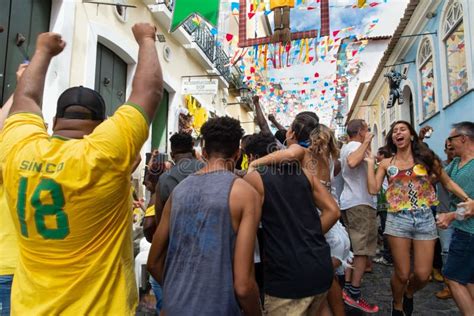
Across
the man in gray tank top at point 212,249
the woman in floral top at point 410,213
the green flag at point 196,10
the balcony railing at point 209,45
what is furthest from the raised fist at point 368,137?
the balcony railing at point 209,45

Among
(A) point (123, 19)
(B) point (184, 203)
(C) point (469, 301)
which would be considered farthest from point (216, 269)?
(A) point (123, 19)

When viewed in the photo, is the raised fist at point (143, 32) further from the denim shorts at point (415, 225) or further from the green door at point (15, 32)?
the green door at point (15, 32)

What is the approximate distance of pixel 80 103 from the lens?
1531 millimetres

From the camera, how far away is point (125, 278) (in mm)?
1502

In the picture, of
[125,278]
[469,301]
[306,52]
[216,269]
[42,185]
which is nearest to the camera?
[42,185]

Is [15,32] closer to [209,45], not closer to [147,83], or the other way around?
[147,83]

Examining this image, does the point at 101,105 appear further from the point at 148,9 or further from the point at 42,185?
the point at 148,9

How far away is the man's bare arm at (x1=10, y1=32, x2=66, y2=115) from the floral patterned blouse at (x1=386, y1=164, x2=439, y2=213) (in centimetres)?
330

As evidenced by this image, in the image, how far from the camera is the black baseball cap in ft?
5.02

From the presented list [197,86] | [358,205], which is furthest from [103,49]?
[358,205]

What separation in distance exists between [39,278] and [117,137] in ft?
2.16

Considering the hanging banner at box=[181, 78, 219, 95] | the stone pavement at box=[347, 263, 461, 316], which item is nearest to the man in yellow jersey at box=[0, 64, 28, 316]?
the stone pavement at box=[347, 263, 461, 316]

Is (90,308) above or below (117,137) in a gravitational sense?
below

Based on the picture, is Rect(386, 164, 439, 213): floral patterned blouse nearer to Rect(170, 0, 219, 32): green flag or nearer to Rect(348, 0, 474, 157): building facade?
Rect(348, 0, 474, 157): building facade
